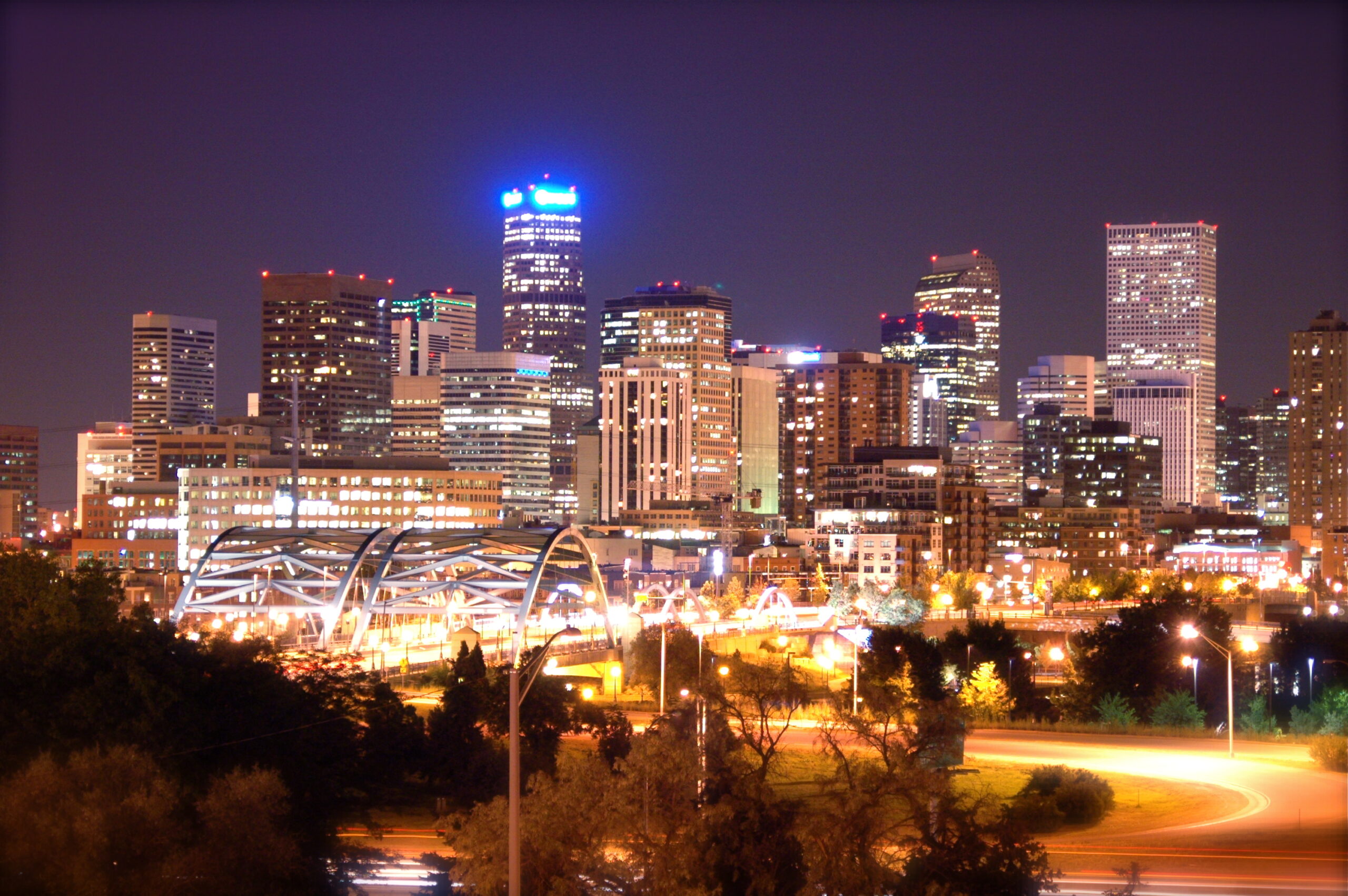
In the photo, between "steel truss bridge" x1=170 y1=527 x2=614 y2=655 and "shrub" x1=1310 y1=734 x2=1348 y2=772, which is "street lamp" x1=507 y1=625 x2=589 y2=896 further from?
"steel truss bridge" x1=170 y1=527 x2=614 y2=655

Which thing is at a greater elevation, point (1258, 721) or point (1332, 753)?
point (1332, 753)

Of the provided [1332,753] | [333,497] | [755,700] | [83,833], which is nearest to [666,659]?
[1332,753]

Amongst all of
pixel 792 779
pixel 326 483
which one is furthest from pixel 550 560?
pixel 326 483

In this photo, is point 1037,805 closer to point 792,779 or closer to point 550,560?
point 792,779

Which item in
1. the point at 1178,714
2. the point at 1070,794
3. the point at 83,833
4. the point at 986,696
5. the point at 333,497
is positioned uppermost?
the point at 333,497

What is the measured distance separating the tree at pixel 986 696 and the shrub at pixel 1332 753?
62.7 ft

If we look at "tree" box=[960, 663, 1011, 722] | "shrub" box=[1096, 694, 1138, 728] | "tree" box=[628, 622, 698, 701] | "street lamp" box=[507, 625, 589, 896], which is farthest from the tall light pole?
"tree" box=[960, 663, 1011, 722]

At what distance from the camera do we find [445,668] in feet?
221

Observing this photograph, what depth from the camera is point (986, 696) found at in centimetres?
7206

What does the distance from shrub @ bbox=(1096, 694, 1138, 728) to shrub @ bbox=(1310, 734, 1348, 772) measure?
14.0m

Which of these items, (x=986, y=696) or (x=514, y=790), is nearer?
(x=514, y=790)

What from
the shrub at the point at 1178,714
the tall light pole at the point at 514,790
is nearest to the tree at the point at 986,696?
the shrub at the point at 1178,714

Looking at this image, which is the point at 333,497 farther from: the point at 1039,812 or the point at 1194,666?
the point at 1039,812

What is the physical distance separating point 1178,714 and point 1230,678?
13505mm
